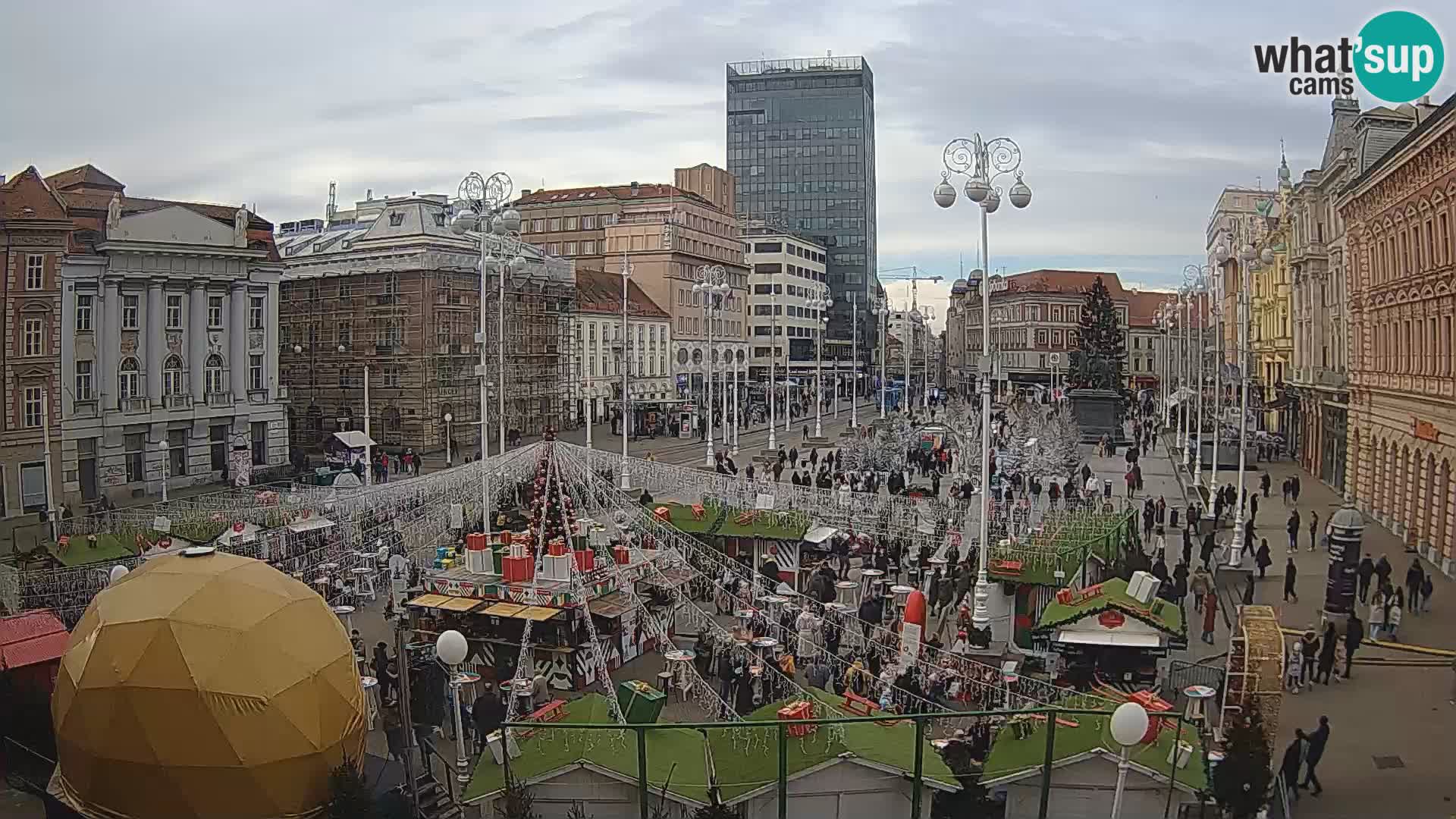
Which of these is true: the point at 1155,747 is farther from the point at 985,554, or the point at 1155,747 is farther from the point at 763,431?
the point at 763,431

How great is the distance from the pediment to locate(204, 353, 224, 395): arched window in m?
4.27

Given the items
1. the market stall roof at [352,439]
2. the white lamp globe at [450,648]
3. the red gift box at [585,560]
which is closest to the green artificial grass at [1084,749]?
the white lamp globe at [450,648]

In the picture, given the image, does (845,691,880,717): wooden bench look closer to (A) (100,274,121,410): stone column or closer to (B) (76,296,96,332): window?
(A) (100,274,121,410): stone column

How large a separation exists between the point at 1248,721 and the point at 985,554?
24.8 feet

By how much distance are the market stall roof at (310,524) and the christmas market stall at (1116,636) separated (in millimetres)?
15649

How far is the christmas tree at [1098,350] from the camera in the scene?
65.5 m

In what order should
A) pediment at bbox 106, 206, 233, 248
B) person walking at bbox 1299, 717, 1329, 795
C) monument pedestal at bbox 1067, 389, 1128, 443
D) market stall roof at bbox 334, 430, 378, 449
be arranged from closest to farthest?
Answer: person walking at bbox 1299, 717, 1329, 795, pediment at bbox 106, 206, 233, 248, market stall roof at bbox 334, 430, 378, 449, monument pedestal at bbox 1067, 389, 1128, 443

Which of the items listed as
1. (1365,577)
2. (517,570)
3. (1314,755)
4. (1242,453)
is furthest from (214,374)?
(1314,755)

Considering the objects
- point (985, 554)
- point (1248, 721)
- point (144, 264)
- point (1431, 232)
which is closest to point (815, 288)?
point (144, 264)

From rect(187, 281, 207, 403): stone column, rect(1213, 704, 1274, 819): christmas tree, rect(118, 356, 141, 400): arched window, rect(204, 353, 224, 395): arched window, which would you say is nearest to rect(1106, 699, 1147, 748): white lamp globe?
rect(1213, 704, 1274, 819): christmas tree

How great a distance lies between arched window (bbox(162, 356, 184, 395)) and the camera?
43000 mm

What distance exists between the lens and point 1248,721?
39.9ft

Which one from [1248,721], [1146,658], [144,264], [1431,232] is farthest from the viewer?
[144,264]

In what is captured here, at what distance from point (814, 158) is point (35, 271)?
104m
